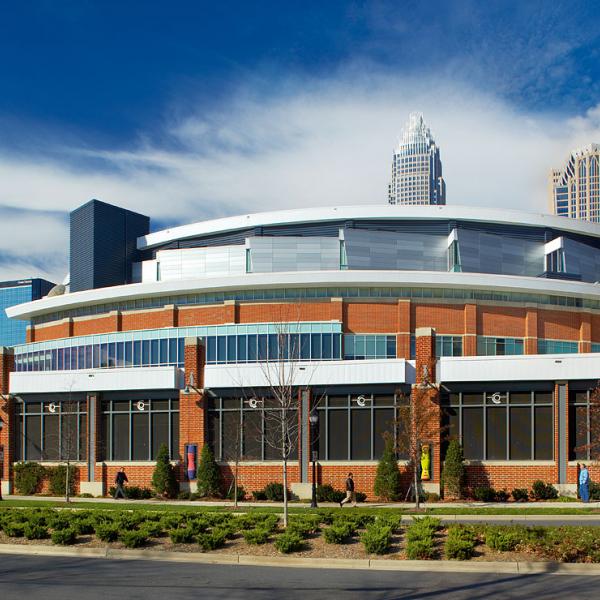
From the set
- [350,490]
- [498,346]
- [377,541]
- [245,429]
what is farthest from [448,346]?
[377,541]

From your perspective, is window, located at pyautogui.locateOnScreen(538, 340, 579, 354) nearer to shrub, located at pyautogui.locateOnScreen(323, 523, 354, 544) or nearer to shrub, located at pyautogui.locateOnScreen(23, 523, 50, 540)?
shrub, located at pyautogui.locateOnScreen(323, 523, 354, 544)

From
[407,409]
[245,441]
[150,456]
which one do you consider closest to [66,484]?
[150,456]

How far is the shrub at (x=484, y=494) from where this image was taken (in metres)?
32.8

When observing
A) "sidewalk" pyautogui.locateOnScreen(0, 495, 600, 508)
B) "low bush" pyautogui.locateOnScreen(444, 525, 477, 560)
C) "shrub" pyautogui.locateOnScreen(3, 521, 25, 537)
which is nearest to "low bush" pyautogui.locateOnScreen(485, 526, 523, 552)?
"low bush" pyautogui.locateOnScreen(444, 525, 477, 560)

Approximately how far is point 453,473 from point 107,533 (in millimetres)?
16450

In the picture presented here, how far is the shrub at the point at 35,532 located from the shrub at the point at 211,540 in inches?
187

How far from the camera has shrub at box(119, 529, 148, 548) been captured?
2038cm

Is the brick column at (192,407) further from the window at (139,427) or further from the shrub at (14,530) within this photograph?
the shrub at (14,530)

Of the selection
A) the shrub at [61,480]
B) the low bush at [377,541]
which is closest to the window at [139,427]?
the shrub at [61,480]

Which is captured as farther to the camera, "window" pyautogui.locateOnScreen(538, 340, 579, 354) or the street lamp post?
"window" pyautogui.locateOnScreen(538, 340, 579, 354)

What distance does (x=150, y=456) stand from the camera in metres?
37.8

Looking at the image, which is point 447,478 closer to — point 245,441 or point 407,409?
point 407,409

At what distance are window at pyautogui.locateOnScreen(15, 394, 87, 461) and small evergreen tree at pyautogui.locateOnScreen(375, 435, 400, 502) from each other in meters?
14.1

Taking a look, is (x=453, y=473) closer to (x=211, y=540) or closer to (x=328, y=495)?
(x=328, y=495)
